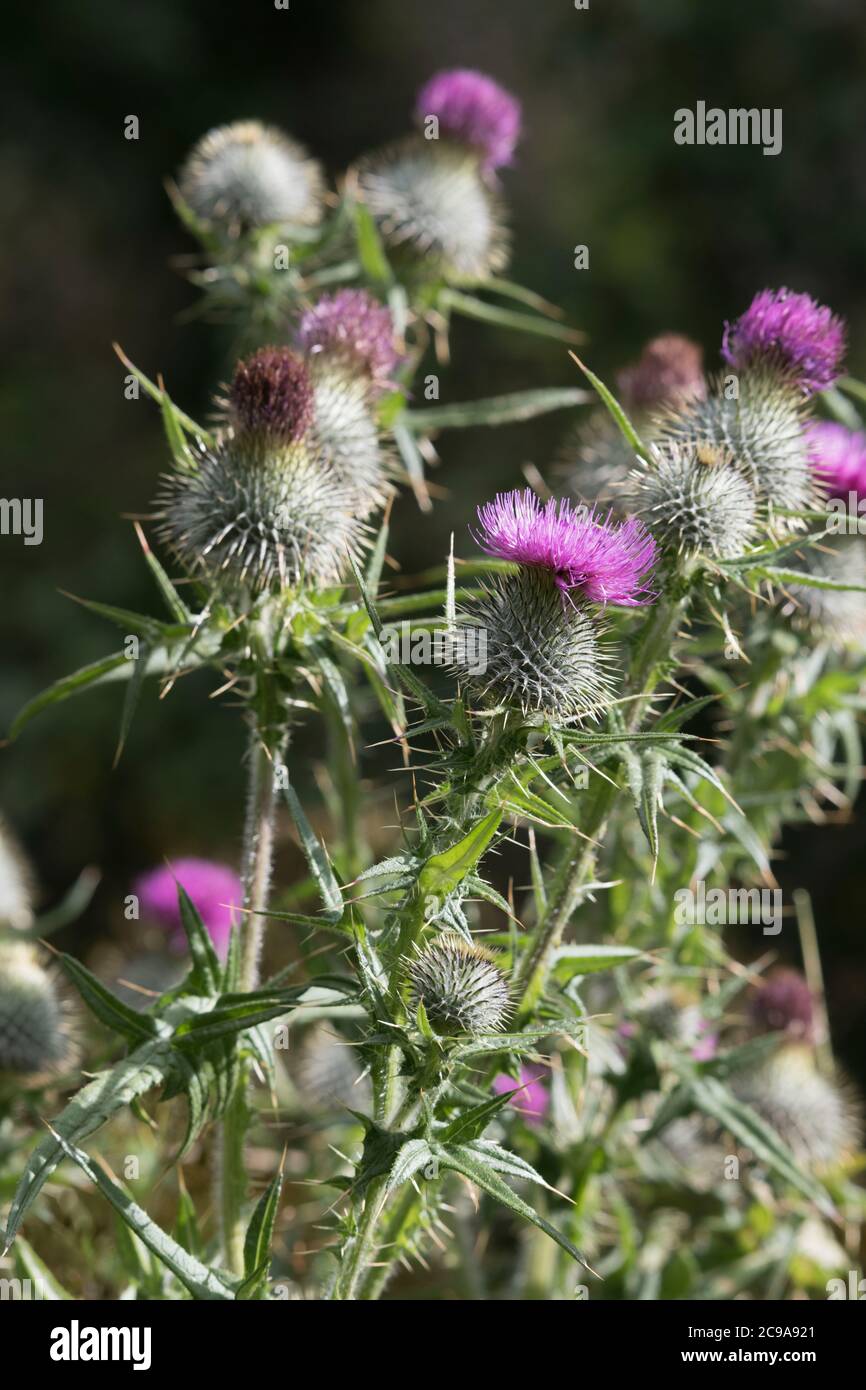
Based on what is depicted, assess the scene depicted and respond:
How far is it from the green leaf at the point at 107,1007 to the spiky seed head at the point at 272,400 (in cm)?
103

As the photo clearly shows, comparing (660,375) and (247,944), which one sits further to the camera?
(660,375)

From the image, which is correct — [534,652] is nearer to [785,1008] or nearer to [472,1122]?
[472,1122]

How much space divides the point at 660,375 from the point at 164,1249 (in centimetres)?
219

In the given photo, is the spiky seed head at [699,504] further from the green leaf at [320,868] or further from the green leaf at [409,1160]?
the green leaf at [409,1160]

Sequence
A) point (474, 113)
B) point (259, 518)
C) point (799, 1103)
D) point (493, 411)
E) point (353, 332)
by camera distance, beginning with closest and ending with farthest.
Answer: point (259, 518) < point (353, 332) < point (493, 411) < point (799, 1103) < point (474, 113)

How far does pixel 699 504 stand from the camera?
8.00 ft

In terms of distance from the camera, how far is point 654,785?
2.22 meters

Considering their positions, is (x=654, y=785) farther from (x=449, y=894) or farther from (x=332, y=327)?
(x=332, y=327)

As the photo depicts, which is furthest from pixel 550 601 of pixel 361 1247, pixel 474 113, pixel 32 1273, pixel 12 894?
pixel 474 113

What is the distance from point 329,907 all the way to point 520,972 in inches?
18.9

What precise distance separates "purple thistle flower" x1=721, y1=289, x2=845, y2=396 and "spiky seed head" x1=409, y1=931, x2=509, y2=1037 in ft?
4.31

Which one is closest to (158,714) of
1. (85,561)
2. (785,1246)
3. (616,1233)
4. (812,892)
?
(85,561)

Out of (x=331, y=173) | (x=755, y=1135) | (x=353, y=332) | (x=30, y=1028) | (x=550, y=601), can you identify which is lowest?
(x=755, y=1135)

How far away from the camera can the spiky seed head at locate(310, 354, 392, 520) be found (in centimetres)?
292
